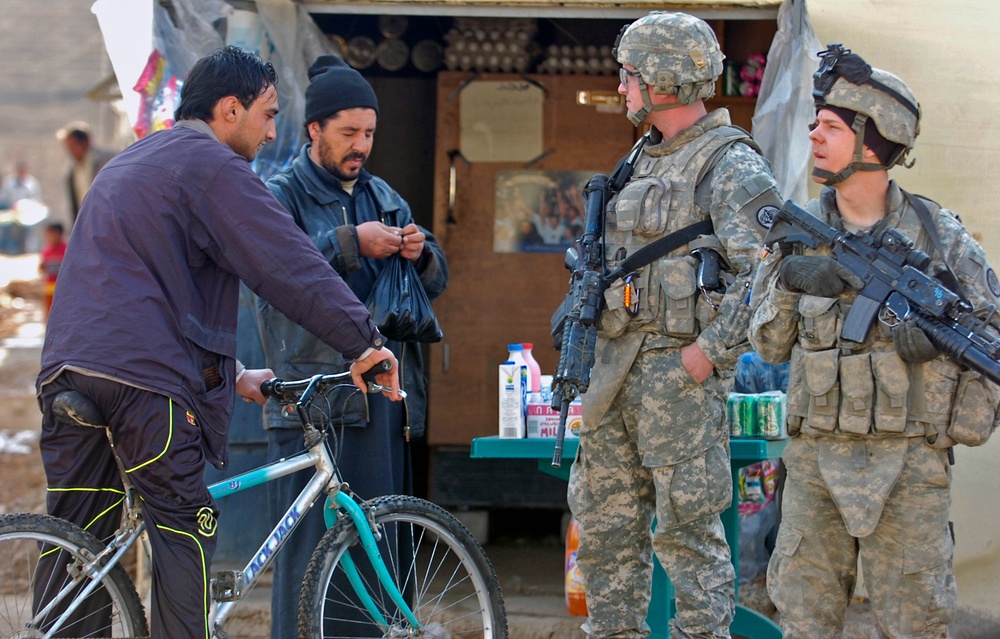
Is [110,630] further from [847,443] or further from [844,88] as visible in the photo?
[844,88]

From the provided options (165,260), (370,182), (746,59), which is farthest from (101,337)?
(746,59)

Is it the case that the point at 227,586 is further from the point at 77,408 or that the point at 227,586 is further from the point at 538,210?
the point at 538,210

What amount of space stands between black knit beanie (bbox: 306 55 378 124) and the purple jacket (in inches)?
34.1

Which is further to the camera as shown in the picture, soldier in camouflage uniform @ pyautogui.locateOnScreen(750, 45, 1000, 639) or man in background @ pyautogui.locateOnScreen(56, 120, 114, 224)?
man in background @ pyautogui.locateOnScreen(56, 120, 114, 224)

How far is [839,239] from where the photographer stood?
3.38m

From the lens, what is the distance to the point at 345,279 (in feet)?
14.2

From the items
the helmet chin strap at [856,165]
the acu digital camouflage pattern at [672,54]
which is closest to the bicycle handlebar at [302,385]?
the acu digital camouflage pattern at [672,54]

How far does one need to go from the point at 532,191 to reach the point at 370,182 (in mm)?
2261

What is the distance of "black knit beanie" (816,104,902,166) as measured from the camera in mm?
3398

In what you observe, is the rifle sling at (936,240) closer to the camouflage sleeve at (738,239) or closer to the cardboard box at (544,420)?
the camouflage sleeve at (738,239)

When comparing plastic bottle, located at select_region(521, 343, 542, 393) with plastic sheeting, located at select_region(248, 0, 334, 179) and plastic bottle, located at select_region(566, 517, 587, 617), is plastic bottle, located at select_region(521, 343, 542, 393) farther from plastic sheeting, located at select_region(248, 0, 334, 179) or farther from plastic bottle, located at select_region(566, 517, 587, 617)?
plastic sheeting, located at select_region(248, 0, 334, 179)

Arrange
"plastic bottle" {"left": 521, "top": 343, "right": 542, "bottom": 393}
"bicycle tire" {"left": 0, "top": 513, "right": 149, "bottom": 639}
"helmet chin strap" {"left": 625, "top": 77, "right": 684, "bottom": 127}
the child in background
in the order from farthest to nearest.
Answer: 1. the child in background
2. "plastic bottle" {"left": 521, "top": 343, "right": 542, "bottom": 393}
3. "helmet chin strap" {"left": 625, "top": 77, "right": 684, "bottom": 127}
4. "bicycle tire" {"left": 0, "top": 513, "right": 149, "bottom": 639}

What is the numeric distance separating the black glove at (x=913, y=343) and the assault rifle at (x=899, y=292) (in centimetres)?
2

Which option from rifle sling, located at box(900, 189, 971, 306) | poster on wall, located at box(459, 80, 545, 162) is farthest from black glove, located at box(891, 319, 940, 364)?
poster on wall, located at box(459, 80, 545, 162)
